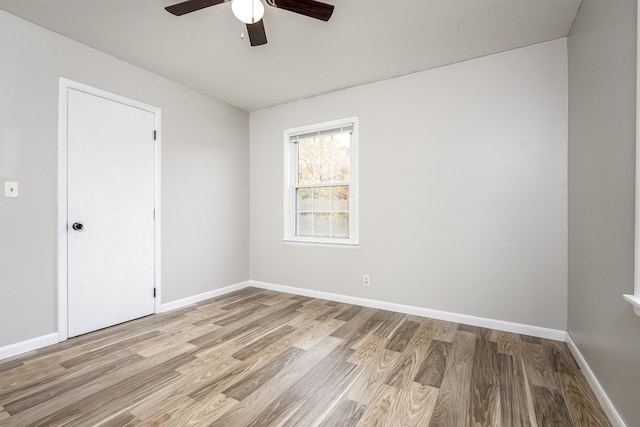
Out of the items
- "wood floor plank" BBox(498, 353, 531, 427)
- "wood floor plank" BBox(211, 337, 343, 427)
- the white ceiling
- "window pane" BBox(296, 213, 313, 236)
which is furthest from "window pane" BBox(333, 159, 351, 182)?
"wood floor plank" BBox(498, 353, 531, 427)

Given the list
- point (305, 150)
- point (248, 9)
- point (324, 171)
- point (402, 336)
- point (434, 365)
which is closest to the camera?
point (248, 9)

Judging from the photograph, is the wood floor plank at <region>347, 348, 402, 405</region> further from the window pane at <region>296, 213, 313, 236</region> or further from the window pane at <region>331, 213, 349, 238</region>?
the window pane at <region>296, 213, 313, 236</region>

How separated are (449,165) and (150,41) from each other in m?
3.06

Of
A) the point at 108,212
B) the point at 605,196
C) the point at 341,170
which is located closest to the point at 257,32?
the point at 341,170

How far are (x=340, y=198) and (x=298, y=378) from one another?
7.38 feet

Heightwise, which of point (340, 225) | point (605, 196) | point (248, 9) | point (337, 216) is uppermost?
point (248, 9)

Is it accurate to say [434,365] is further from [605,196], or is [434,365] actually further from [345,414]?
[605,196]

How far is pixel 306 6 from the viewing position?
187cm

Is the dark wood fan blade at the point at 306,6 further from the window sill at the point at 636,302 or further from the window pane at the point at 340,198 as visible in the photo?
the window sill at the point at 636,302

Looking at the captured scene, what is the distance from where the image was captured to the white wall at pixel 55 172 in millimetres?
2260

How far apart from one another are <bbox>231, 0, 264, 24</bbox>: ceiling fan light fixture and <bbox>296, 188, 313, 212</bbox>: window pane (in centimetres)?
240

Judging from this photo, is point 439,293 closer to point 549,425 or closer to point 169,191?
point 549,425

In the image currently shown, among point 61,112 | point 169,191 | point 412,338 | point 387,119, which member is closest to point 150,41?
point 61,112

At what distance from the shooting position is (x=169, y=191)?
133 inches
